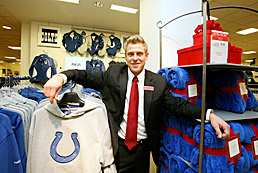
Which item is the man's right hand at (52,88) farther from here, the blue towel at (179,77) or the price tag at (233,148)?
the price tag at (233,148)

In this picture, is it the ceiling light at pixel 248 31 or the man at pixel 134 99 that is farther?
the ceiling light at pixel 248 31

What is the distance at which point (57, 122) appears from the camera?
97cm

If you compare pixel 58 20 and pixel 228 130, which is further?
pixel 58 20

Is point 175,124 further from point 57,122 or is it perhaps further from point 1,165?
point 1,165

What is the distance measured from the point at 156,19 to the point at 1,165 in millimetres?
1860

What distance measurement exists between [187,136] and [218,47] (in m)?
0.68

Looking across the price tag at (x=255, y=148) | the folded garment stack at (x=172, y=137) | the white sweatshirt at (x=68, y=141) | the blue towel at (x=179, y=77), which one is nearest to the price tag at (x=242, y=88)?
the price tag at (x=255, y=148)

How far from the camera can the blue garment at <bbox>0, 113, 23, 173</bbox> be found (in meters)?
0.79

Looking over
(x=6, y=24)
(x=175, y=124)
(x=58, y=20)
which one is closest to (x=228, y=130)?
(x=175, y=124)

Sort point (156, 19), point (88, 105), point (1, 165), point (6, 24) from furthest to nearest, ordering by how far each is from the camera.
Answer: point (6, 24) < point (156, 19) < point (88, 105) < point (1, 165)

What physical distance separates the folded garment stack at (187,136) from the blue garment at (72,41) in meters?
3.96

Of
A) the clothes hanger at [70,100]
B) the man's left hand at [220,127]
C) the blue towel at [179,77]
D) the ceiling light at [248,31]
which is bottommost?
the man's left hand at [220,127]

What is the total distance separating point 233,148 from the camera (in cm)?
95

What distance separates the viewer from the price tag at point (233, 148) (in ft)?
3.05
